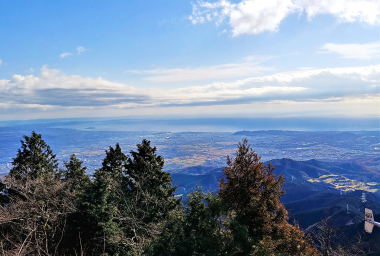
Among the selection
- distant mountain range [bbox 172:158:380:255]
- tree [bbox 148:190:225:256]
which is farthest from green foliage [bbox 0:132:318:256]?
distant mountain range [bbox 172:158:380:255]

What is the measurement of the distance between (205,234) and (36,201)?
1043 cm

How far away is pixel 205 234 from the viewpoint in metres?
11.4

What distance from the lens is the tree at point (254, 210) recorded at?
35.3 ft

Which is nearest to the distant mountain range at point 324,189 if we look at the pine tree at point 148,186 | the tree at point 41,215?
the pine tree at point 148,186

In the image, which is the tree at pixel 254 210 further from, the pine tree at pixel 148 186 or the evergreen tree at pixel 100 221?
the pine tree at pixel 148 186

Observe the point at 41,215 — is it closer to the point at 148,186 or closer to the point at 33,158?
the point at 148,186

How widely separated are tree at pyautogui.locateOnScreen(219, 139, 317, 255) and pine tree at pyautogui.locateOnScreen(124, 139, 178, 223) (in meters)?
7.37

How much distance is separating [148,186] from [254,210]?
11441 millimetres

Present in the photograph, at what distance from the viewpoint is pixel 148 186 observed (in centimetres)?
2155

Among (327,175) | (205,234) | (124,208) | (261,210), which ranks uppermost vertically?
(261,210)

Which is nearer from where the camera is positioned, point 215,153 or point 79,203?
point 79,203

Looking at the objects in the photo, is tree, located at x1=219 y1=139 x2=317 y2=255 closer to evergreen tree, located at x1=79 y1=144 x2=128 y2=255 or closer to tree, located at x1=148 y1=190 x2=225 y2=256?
tree, located at x1=148 y1=190 x2=225 y2=256

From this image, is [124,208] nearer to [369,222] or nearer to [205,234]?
[205,234]

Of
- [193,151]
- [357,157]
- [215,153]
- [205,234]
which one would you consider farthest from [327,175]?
[205,234]
